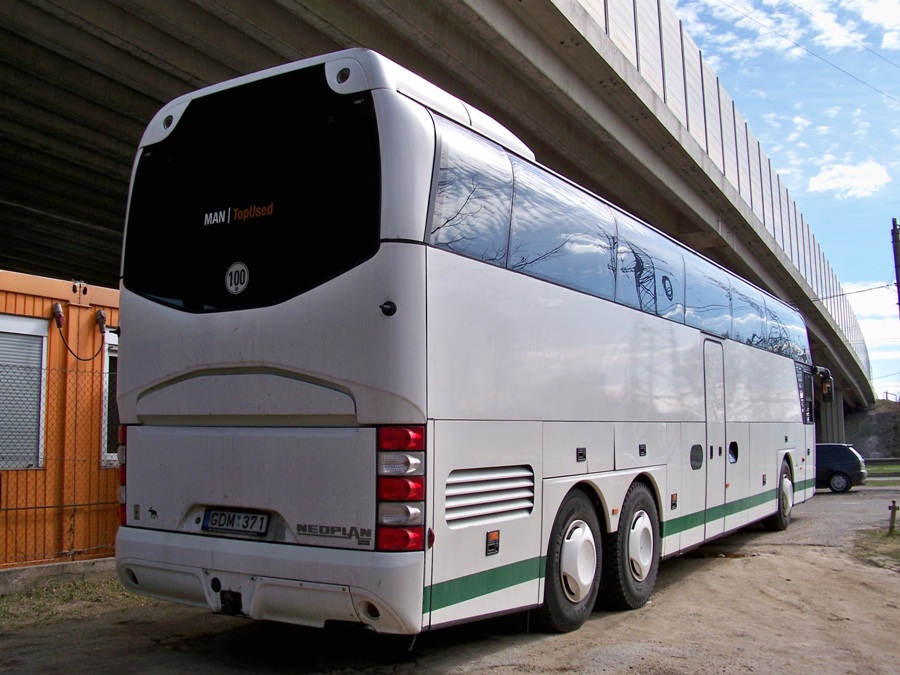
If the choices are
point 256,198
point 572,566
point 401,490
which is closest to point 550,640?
point 572,566

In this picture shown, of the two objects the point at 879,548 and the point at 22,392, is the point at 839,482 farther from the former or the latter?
the point at 22,392

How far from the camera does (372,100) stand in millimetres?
5285

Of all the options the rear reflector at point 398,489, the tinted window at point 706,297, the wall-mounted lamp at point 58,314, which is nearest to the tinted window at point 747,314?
the tinted window at point 706,297

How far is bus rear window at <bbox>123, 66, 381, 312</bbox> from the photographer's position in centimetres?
528

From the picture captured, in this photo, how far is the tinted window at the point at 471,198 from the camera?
5.39 meters

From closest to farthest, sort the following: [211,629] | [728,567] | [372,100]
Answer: [372,100]
[211,629]
[728,567]

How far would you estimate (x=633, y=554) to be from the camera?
7.70 m

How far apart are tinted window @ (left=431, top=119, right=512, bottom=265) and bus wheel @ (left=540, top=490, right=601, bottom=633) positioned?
209 cm

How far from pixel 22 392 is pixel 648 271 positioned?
6327 millimetres

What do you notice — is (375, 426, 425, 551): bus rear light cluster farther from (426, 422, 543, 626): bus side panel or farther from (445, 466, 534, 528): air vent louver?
(445, 466, 534, 528): air vent louver

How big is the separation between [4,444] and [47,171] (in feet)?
43.5

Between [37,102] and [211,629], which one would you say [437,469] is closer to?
[211,629]

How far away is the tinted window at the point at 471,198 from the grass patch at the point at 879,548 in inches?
286

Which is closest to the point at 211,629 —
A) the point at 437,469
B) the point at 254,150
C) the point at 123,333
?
the point at 123,333
